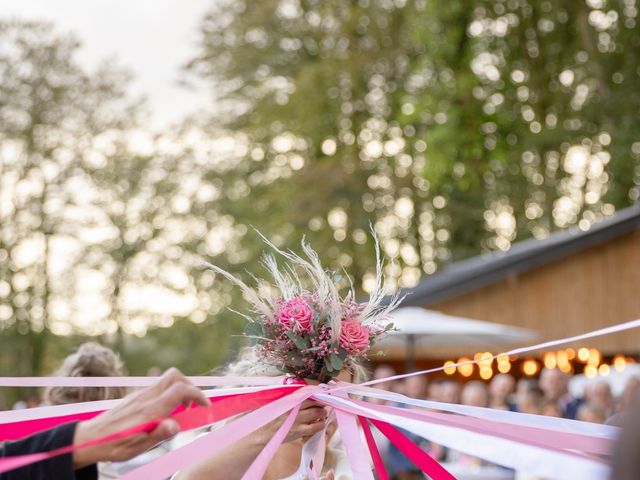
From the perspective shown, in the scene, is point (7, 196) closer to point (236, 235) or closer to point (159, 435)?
point (236, 235)

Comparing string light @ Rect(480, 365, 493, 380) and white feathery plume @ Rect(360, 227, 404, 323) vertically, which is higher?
white feathery plume @ Rect(360, 227, 404, 323)

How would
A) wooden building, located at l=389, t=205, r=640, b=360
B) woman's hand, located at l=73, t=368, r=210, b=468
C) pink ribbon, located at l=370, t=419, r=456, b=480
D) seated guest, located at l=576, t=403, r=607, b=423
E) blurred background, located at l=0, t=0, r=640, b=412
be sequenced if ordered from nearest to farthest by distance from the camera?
1. woman's hand, located at l=73, t=368, r=210, b=468
2. pink ribbon, located at l=370, t=419, r=456, b=480
3. seated guest, located at l=576, t=403, r=607, b=423
4. wooden building, located at l=389, t=205, r=640, b=360
5. blurred background, located at l=0, t=0, r=640, b=412

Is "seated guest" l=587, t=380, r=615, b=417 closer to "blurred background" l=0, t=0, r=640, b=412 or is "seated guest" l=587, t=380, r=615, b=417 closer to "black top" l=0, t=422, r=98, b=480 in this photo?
"black top" l=0, t=422, r=98, b=480

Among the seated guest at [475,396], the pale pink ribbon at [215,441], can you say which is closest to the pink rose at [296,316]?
the pale pink ribbon at [215,441]

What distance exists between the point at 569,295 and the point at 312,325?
770 inches

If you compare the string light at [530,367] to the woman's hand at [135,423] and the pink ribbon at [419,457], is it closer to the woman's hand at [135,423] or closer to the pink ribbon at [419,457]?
the pink ribbon at [419,457]

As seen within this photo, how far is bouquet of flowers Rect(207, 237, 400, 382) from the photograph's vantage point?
13.1ft

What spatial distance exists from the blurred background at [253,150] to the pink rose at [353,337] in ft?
69.1

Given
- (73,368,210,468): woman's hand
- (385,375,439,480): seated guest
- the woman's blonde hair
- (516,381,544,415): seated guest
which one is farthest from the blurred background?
(73,368,210,468): woman's hand

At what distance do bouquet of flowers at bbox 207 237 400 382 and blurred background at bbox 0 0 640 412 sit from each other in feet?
68.8

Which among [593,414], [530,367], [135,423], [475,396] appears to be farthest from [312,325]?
[530,367]

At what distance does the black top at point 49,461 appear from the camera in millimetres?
2221

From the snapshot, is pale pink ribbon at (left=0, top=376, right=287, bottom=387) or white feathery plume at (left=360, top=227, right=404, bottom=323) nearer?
pale pink ribbon at (left=0, top=376, right=287, bottom=387)

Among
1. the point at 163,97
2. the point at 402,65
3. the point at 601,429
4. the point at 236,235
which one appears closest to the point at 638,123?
the point at 402,65
